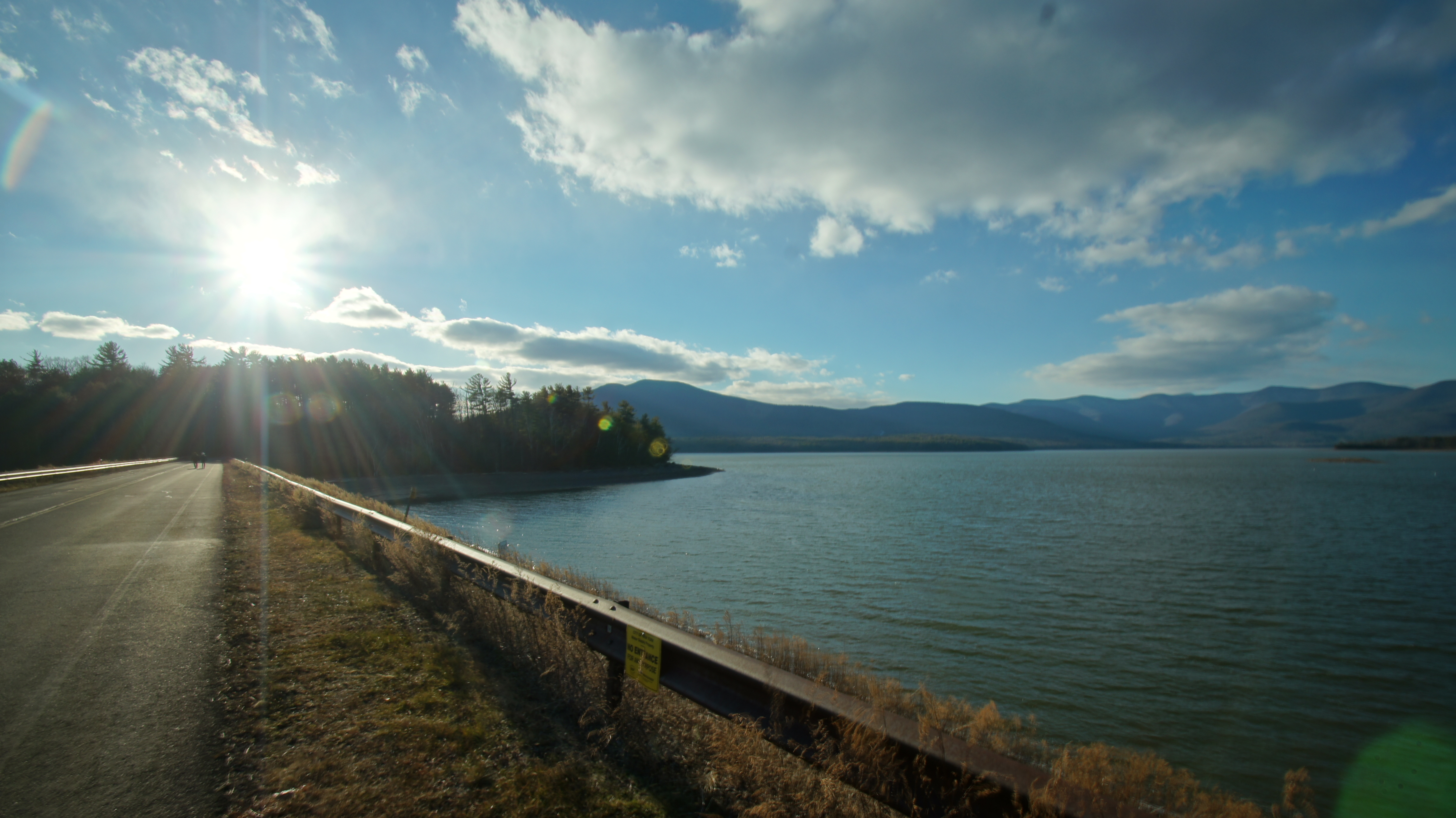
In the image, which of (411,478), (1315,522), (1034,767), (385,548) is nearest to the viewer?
(1034,767)

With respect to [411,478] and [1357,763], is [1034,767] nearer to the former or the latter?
[1357,763]

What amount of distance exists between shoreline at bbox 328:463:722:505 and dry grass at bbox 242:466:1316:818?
4877cm

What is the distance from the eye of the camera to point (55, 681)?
509cm

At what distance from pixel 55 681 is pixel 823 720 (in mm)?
6315

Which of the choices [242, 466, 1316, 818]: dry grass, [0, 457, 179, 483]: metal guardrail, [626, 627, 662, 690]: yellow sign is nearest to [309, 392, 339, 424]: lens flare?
[0, 457, 179, 483]: metal guardrail

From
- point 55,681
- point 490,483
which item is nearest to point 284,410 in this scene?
point 490,483

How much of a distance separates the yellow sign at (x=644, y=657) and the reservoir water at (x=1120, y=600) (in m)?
7.53

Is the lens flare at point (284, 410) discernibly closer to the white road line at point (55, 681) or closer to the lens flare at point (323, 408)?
the lens flare at point (323, 408)

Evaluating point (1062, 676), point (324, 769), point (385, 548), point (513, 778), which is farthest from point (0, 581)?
point (1062, 676)

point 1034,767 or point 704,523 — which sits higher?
point 1034,767

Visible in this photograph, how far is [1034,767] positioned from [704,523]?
31965 millimetres

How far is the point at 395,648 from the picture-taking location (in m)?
6.08

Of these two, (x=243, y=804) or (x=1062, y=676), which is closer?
(x=243, y=804)

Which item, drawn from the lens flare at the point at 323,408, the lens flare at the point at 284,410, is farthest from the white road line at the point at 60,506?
the lens flare at the point at 284,410
